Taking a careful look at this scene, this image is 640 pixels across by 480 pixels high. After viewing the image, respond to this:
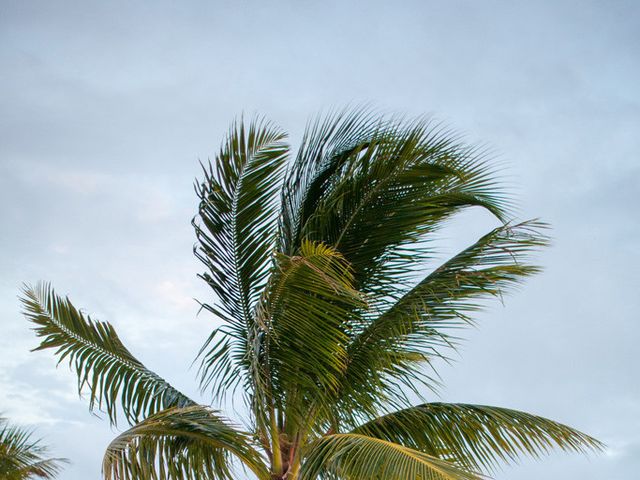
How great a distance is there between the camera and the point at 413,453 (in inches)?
251

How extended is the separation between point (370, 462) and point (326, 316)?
53.9 inches

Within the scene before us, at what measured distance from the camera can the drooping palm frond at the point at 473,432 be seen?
7.61 m

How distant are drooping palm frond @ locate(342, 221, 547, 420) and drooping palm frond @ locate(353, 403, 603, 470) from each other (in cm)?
31

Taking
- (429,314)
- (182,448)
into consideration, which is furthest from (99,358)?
(429,314)

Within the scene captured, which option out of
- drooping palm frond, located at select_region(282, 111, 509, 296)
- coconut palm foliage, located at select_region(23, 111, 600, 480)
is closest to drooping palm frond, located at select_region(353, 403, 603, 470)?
coconut palm foliage, located at select_region(23, 111, 600, 480)

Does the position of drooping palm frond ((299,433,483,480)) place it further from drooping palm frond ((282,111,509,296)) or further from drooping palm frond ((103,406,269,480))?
drooping palm frond ((282,111,509,296))

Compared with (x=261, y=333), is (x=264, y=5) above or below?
above

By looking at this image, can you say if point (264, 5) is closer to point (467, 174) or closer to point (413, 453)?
point (467, 174)

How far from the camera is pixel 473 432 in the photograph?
7.84m

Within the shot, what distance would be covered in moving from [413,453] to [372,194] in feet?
9.34

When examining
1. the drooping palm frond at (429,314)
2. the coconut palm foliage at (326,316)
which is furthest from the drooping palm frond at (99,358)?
the drooping palm frond at (429,314)

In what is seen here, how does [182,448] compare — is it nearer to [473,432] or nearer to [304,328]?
[304,328]

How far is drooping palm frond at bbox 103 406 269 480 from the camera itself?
7.40 meters

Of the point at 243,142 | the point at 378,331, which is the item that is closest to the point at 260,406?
the point at 378,331
